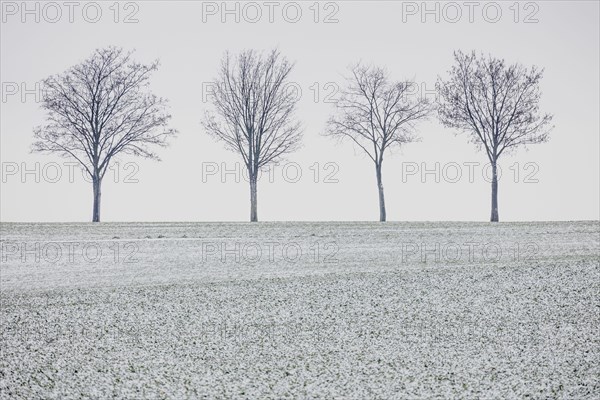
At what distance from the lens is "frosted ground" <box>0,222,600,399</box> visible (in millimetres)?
5348

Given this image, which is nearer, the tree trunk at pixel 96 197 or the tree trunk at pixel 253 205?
the tree trunk at pixel 96 197

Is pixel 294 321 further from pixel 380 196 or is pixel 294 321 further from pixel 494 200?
pixel 494 200

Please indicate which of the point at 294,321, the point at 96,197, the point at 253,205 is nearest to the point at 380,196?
the point at 253,205

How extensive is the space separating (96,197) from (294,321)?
1984 centimetres

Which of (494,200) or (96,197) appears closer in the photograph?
(96,197)

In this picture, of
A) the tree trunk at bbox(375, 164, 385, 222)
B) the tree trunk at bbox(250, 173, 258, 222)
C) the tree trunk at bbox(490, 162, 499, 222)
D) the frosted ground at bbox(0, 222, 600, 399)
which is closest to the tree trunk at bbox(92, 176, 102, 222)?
the tree trunk at bbox(250, 173, 258, 222)

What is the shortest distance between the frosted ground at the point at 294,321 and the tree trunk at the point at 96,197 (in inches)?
434

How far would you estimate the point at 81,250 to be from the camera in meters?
13.3

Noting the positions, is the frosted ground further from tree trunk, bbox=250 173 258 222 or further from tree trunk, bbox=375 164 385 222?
tree trunk, bbox=375 164 385 222

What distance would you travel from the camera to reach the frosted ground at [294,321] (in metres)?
5.35

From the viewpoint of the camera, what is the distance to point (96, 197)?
2509 cm

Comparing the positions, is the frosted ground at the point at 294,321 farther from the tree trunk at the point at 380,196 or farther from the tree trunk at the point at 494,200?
the tree trunk at the point at 494,200

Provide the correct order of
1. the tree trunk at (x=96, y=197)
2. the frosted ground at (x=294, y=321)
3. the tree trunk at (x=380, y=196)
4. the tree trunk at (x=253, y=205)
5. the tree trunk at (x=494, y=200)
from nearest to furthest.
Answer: the frosted ground at (x=294, y=321) → the tree trunk at (x=96, y=197) → the tree trunk at (x=253, y=205) → the tree trunk at (x=494, y=200) → the tree trunk at (x=380, y=196)

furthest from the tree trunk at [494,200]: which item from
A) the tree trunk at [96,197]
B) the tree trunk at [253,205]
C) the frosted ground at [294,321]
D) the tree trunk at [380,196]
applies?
the tree trunk at [96,197]
